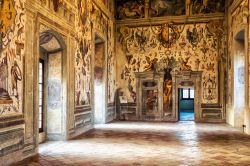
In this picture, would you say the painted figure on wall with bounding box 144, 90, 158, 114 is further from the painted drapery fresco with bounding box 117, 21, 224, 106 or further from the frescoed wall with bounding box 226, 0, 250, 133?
the frescoed wall with bounding box 226, 0, 250, 133

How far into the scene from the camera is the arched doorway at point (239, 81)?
14406 millimetres

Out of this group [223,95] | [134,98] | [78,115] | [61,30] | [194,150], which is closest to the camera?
[194,150]

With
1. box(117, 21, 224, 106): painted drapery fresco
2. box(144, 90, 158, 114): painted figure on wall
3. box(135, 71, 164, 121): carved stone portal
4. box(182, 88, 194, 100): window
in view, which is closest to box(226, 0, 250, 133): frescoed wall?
box(117, 21, 224, 106): painted drapery fresco

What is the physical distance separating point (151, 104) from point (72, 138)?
7995mm

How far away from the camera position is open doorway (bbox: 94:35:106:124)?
15.4 meters

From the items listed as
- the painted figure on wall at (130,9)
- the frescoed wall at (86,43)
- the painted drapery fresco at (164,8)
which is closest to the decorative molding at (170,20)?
the painted drapery fresco at (164,8)

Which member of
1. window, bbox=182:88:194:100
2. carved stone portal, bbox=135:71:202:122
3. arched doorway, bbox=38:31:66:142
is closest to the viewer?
arched doorway, bbox=38:31:66:142

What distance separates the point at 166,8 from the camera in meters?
17.9

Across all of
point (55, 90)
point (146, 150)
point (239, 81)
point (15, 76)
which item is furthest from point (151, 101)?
point (15, 76)

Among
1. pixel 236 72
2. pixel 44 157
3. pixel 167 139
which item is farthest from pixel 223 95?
pixel 44 157

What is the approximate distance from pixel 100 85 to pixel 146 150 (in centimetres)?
777

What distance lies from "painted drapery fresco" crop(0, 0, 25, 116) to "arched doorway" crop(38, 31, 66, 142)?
9.49ft

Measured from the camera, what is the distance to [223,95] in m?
16.6

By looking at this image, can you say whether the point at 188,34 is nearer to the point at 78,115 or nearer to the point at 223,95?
the point at 223,95
